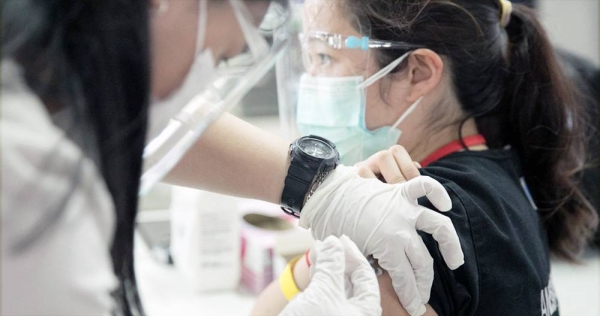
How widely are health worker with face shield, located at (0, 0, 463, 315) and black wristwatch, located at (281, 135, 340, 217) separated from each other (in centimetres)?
7

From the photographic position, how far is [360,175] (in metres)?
1.12

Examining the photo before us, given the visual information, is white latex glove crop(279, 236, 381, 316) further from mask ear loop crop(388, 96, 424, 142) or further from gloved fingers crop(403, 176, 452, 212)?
mask ear loop crop(388, 96, 424, 142)

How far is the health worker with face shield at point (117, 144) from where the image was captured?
0.62 metres

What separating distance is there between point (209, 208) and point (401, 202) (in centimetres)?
96

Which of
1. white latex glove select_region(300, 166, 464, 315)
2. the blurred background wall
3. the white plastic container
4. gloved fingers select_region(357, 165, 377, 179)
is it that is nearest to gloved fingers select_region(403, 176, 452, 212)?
white latex glove select_region(300, 166, 464, 315)

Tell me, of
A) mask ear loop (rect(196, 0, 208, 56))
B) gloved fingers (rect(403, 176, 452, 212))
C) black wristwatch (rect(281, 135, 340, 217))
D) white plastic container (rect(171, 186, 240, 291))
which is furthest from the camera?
white plastic container (rect(171, 186, 240, 291))

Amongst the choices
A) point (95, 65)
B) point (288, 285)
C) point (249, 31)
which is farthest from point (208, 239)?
point (95, 65)

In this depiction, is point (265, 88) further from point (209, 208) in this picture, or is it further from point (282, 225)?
point (282, 225)

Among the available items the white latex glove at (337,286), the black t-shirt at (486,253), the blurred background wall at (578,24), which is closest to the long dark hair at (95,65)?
the white latex glove at (337,286)

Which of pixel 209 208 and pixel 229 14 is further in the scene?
pixel 209 208

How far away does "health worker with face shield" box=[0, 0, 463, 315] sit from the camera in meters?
0.62

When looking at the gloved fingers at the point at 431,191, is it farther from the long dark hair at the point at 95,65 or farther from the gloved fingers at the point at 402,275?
the long dark hair at the point at 95,65

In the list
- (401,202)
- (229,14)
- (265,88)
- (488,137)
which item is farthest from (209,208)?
(229,14)

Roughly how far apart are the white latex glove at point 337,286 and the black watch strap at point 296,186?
0.58 ft
